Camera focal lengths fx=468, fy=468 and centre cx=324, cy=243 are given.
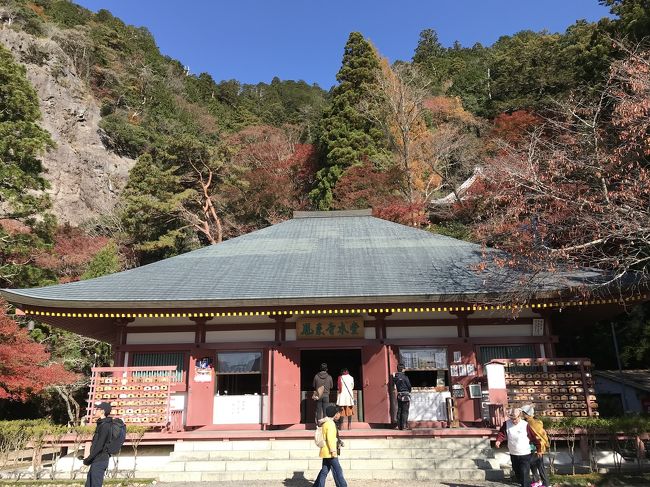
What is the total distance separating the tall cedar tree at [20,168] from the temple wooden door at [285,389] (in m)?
11.9

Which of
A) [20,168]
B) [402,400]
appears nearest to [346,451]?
[402,400]

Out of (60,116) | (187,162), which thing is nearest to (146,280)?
(187,162)

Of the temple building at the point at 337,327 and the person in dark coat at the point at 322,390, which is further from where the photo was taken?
the temple building at the point at 337,327

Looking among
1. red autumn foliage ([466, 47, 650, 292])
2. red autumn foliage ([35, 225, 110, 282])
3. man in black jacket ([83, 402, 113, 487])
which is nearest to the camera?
man in black jacket ([83, 402, 113, 487])

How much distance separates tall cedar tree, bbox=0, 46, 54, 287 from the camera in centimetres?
1670

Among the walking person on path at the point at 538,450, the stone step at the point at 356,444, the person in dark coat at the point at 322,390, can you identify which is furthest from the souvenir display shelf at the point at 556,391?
the person in dark coat at the point at 322,390

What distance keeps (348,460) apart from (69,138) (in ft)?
122

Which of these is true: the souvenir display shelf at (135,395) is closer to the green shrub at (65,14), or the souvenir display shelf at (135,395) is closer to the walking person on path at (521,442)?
the walking person on path at (521,442)

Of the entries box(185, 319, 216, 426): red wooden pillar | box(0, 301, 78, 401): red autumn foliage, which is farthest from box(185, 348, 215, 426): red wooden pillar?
box(0, 301, 78, 401): red autumn foliage

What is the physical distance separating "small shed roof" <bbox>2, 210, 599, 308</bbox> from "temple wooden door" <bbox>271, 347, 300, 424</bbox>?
164 cm

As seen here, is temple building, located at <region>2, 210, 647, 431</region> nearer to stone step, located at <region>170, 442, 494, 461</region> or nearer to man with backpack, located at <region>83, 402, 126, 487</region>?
stone step, located at <region>170, 442, 494, 461</region>

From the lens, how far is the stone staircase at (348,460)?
27.2ft

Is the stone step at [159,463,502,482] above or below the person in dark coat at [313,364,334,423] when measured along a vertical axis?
below

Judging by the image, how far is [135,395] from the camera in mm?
10117
